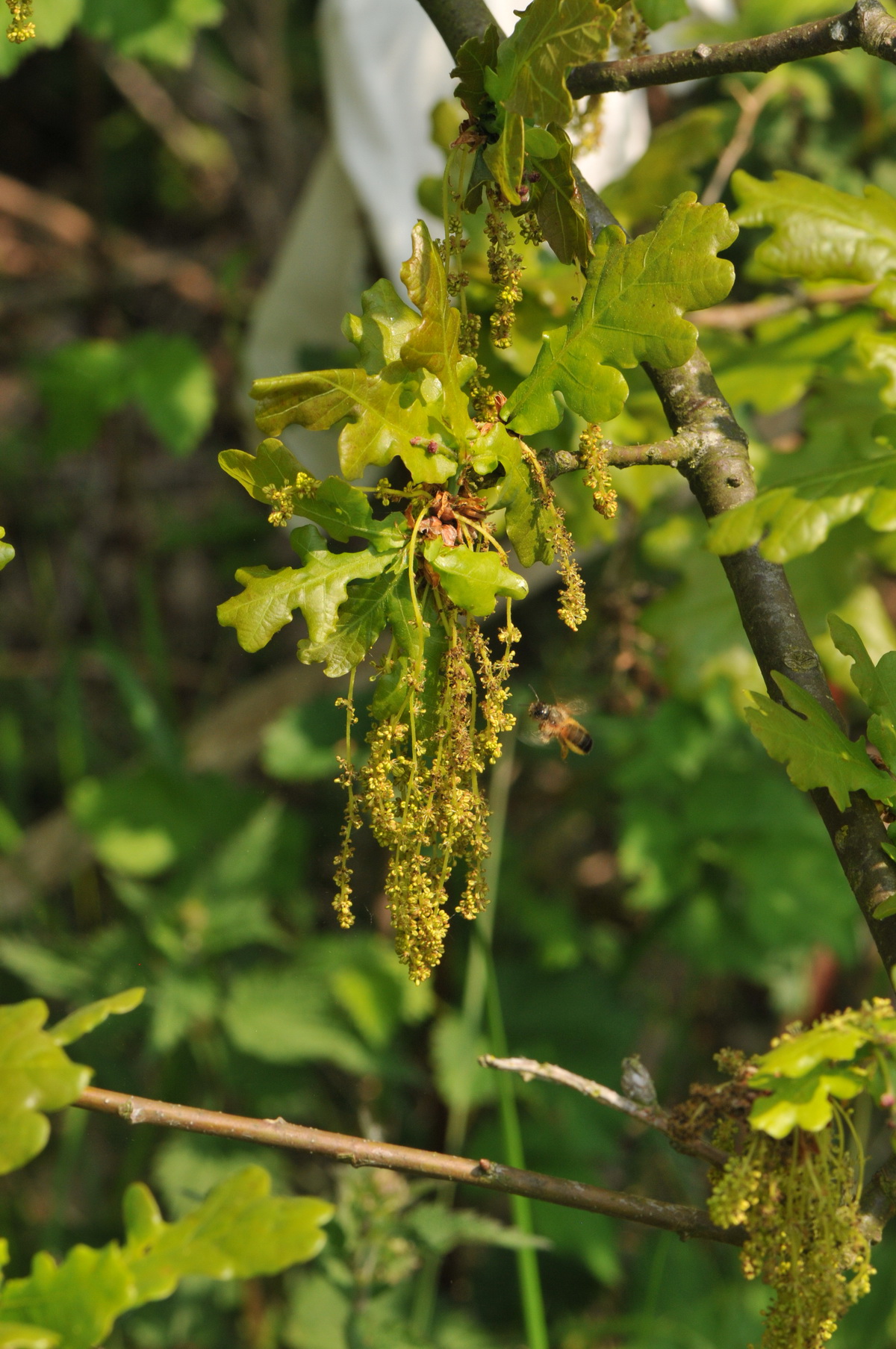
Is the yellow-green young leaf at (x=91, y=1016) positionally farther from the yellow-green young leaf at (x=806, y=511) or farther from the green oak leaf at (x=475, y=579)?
the yellow-green young leaf at (x=806, y=511)

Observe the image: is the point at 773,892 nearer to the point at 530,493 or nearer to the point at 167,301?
the point at 530,493

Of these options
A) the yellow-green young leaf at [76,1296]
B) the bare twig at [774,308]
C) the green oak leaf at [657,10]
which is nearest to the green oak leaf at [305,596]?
the yellow-green young leaf at [76,1296]

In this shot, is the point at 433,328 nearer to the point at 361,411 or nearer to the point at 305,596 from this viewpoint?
the point at 361,411

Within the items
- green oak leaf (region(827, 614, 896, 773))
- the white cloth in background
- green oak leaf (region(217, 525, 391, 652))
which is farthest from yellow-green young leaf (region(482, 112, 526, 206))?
the white cloth in background

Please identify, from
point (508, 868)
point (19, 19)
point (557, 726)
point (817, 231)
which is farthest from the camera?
point (508, 868)

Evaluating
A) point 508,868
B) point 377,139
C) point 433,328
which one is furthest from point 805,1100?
point 377,139

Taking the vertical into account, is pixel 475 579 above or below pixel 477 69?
below

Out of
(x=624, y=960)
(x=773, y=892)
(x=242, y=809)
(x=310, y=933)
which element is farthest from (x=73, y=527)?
(x=773, y=892)
